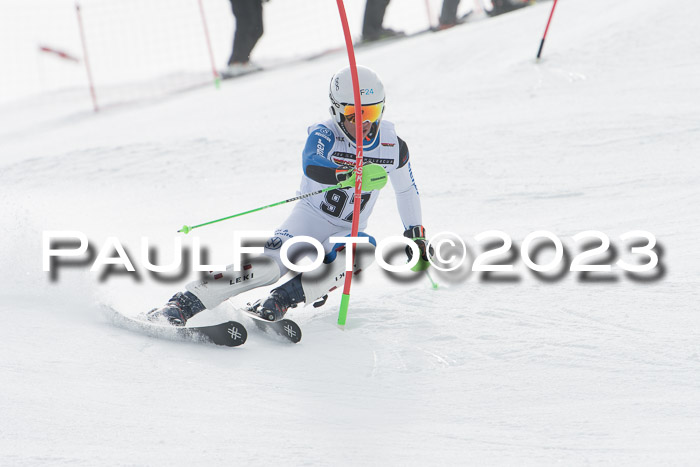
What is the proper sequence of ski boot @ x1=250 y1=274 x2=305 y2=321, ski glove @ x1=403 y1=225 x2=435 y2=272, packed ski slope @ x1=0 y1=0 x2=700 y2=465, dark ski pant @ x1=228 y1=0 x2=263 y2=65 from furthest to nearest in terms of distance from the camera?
dark ski pant @ x1=228 y1=0 x2=263 y2=65
ski glove @ x1=403 y1=225 x2=435 y2=272
ski boot @ x1=250 y1=274 x2=305 y2=321
packed ski slope @ x1=0 y1=0 x2=700 y2=465

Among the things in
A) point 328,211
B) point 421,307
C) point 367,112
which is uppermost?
point 367,112

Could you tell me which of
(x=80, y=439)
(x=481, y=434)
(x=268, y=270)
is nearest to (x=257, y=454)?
(x=80, y=439)

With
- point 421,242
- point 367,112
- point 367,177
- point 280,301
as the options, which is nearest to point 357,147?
point 367,177

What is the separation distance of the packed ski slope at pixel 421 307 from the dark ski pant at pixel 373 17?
11.5 ft

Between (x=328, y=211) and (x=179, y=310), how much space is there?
99 cm

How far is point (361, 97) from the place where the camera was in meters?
4.02

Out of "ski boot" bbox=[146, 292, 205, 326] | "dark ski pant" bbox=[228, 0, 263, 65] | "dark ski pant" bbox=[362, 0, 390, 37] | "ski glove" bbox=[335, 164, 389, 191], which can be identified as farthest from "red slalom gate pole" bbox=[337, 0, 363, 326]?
"dark ski pant" bbox=[362, 0, 390, 37]

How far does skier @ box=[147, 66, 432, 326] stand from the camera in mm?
3977

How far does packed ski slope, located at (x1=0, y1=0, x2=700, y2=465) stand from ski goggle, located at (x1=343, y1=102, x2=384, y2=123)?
3.39 feet

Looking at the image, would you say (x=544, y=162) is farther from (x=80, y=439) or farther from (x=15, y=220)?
(x=80, y=439)

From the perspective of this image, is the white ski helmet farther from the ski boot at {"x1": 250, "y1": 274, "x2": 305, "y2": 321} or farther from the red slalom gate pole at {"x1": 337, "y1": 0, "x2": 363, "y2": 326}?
the ski boot at {"x1": 250, "y1": 274, "x2": 305, "y2": 321}

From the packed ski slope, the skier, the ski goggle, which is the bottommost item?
the packed ski slope

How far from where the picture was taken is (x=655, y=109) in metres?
7.85

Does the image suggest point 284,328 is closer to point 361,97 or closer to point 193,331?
point 193,331
